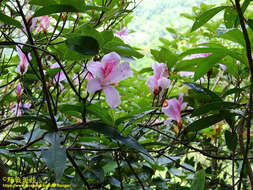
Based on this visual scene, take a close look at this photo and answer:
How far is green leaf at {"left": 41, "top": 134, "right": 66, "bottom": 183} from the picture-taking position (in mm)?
447

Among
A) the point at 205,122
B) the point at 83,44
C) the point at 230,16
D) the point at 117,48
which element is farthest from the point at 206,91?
the point at 83,44

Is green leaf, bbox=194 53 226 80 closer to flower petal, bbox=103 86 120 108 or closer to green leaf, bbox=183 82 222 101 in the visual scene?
green leaf, bbox=183 82 222 101

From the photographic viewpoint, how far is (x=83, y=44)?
0.46m

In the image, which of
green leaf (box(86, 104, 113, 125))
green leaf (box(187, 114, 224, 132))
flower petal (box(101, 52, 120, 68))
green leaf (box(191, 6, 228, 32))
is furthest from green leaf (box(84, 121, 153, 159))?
green leaf (box(191, 6, 228, 32))

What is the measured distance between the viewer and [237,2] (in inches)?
19.3

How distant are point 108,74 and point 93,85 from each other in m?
0.05

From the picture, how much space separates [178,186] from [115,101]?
692 millimetres

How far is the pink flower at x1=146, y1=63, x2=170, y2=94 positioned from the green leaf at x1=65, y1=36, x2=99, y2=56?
0.37 meters

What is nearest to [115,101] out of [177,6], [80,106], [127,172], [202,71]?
[80,106]

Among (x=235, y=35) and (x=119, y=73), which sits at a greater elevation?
(x=235, y=35)

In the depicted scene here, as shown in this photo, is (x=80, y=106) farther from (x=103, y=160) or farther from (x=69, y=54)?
(x=103, y=160)

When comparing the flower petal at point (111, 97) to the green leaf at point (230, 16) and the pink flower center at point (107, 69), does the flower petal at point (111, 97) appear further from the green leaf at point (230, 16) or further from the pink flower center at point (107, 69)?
the green leaf at point (230, 16)

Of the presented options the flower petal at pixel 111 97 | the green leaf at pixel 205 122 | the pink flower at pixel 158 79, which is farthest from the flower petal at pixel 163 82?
the flower petal at pixel 111 97

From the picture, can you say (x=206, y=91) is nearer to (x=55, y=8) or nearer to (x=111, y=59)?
(x=111, y=59)
